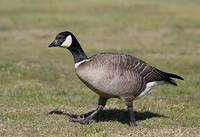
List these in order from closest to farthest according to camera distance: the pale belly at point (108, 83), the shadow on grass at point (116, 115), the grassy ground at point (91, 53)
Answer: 1. the pale belly at point (108, 83)
2. the grassy ground at point (91, 53)
3. the shadow on grass at point (116, 115)

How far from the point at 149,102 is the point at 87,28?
20528 mm

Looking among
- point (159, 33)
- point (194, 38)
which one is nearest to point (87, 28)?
point (159, 33)

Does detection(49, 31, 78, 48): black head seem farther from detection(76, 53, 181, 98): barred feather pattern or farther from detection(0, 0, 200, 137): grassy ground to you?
detection(0, 0, 200, 137): grassy ground

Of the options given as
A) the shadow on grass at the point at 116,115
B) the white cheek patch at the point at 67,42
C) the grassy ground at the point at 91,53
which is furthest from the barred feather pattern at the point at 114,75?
the shadow on grass at the point at 116,115

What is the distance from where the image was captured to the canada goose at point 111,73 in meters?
11.9

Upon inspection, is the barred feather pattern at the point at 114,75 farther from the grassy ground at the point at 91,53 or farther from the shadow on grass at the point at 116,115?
the shadow on grass at the point at 116,115

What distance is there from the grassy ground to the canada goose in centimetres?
71

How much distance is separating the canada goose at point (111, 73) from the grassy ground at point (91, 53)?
27.8 inches

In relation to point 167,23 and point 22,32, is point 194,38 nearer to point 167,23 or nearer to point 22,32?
point 167,23

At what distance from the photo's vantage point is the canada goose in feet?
38.9

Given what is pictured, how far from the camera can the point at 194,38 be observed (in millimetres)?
32781

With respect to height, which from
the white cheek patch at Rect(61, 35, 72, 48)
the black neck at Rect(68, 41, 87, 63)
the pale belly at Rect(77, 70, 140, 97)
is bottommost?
the pale belly at Rect(77, 70, 140, 97)

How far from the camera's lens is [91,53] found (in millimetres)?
27031

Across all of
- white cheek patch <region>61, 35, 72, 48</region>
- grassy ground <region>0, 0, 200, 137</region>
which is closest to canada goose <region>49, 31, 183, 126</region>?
white cheek patch <region>61, 35, 72, 48</region>
